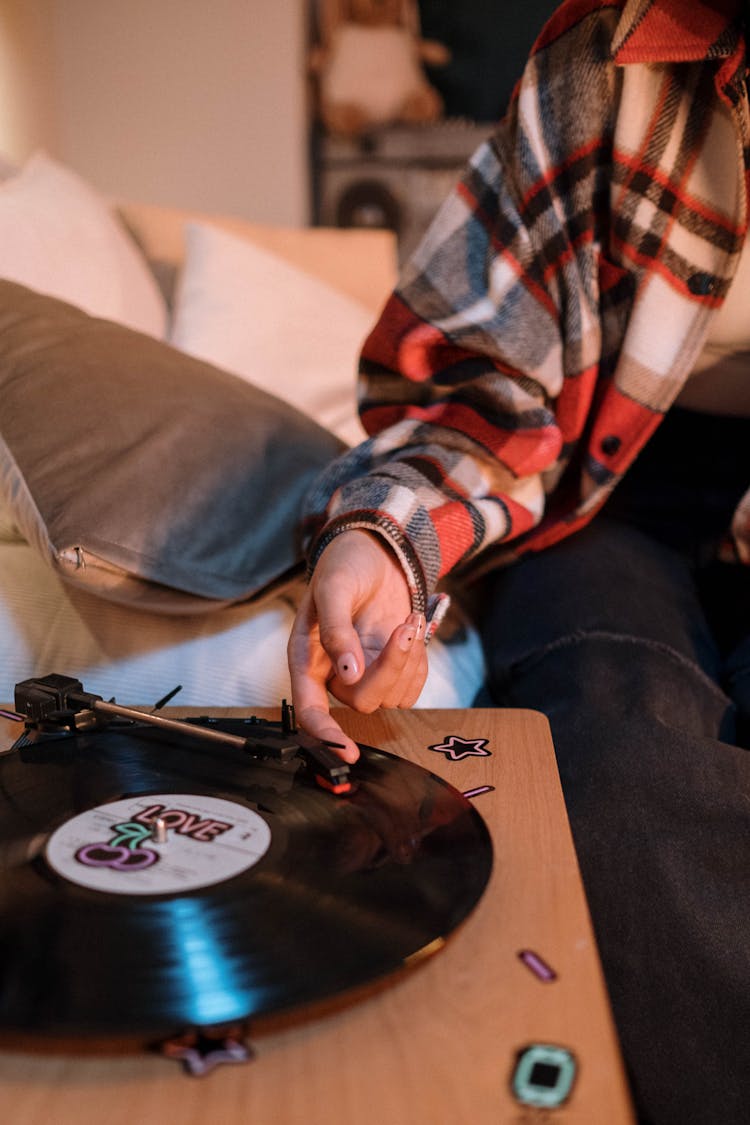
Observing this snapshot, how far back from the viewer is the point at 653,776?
0.56 metres

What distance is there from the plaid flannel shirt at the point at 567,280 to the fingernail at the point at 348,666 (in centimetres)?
21

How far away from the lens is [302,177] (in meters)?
2.94

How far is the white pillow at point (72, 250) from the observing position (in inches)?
45.1

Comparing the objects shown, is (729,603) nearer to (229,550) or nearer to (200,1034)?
(229,550)

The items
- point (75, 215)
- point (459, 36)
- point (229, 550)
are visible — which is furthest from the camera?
point (459, 36)

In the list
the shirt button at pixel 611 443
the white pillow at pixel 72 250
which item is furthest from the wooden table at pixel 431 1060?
the white pillow at pixel 72 250

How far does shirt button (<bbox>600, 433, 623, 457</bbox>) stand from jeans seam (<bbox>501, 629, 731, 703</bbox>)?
0.58 ft

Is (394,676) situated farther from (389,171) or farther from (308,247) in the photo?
(389,171)

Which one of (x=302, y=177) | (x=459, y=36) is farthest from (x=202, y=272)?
(x=459, y=36)

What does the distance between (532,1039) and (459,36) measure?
11.0ft

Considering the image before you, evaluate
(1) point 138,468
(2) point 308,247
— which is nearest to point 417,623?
(1) point 138,468

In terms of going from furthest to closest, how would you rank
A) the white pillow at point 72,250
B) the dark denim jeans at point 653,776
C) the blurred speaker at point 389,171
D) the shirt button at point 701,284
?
the blurred speaker at point 389,171
the white pillow at point 72,250
the shirt button at point 701,284
the dark denim jeans at point 653,776

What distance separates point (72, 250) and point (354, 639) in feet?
3.01

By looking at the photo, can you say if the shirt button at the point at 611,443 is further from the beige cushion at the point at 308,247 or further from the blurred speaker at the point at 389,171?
the blurred speaker at the point at 389,171
